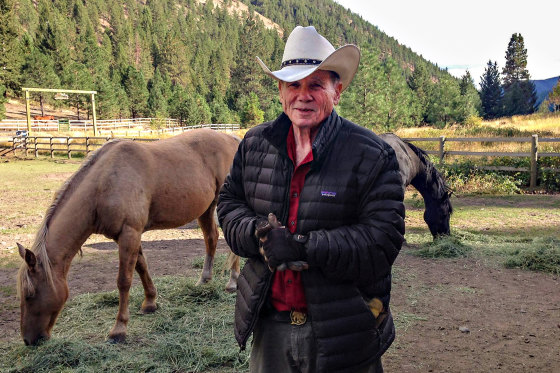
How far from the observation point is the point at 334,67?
1815 mm

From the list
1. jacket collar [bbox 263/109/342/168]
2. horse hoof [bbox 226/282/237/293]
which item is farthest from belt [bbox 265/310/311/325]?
horse hoof [bbox 226/282/237/293]

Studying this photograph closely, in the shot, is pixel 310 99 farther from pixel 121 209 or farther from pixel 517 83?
pixel 517 83

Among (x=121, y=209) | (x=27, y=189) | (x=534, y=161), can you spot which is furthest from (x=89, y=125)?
(x=121, y=209)

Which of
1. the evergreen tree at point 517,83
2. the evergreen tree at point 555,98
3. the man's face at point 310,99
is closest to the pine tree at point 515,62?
the evergreen tree at point 517,83

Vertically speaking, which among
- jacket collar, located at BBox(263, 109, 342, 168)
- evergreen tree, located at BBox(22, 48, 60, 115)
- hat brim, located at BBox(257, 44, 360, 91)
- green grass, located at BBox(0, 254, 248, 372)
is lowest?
green grass, located at BBox(0, 254, 248, 372)

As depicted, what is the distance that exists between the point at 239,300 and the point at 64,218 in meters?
2.37

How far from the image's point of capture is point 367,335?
1.77m

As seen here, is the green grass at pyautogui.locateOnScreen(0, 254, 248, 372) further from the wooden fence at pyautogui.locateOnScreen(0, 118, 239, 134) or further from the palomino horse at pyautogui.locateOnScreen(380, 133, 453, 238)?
the wooden fence at pyautogui.locateOnScreen(0, 118, 239, 134)

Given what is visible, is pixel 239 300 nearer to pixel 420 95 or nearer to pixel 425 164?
pixel 425 164

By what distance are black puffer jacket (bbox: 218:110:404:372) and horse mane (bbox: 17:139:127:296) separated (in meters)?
2.33

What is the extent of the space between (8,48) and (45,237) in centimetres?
4979

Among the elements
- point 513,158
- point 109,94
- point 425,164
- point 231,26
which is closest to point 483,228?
point 425,164

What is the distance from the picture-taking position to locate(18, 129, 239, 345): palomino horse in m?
3.50

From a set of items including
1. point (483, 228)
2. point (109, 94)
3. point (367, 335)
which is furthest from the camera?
point (109, 94)
